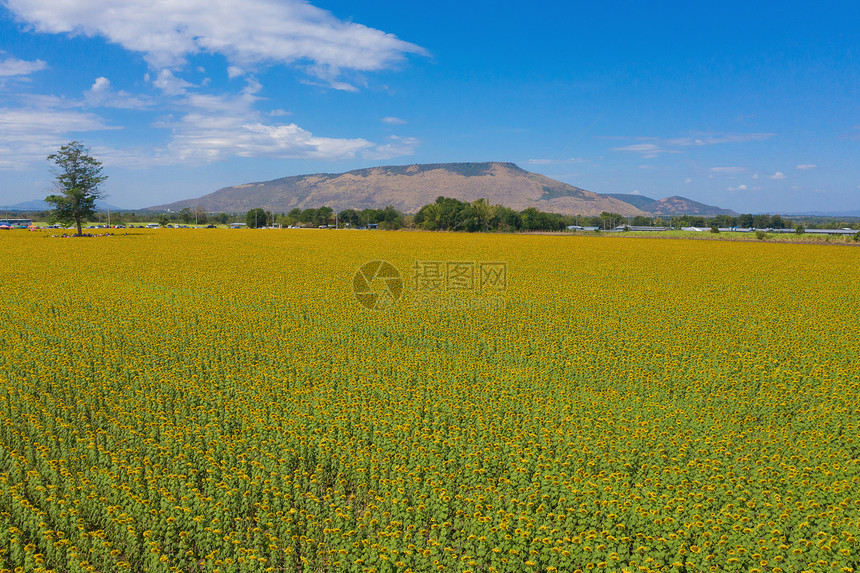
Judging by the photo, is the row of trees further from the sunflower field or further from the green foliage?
the sunflower field

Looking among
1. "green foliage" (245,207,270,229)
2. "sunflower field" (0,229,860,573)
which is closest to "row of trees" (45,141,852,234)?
"green foliage" (245,207,270,229)

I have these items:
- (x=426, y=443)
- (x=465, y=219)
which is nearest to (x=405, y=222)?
(x=465, y=219)

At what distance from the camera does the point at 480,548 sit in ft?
19.0

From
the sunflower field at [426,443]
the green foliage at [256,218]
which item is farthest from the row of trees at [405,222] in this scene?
the sunflower field at [426,443]

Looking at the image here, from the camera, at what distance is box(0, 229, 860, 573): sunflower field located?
6012mm

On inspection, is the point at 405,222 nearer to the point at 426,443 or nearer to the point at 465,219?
the point at 465,219

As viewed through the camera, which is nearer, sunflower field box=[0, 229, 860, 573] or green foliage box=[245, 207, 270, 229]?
sunflower field box=[0, 229, 860, 573]

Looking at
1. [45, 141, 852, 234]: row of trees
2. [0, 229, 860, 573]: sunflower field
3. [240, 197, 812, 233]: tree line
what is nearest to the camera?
[0, 229, 860, 573]: sunflower field

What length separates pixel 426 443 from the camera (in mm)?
8445

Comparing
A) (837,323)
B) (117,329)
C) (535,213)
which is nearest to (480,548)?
(117,329)

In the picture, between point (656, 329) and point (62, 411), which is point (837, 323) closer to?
point (656, 329)

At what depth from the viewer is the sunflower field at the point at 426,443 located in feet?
19.7

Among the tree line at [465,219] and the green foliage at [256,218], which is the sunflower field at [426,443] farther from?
the green foliage at [256,218]

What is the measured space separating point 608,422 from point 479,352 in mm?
5462
